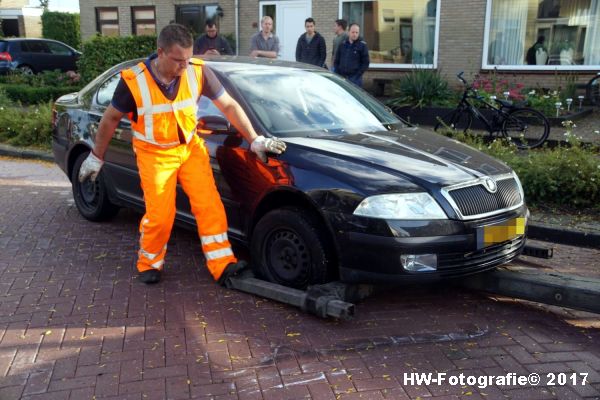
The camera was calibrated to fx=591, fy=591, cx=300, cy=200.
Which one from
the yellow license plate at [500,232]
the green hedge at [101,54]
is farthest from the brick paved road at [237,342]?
the green hedge at [101,54]

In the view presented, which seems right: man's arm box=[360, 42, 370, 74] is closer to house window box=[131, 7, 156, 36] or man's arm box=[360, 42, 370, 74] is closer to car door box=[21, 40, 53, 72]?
house window box=[131, 7, 156, 36]

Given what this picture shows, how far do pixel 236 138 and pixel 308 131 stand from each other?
0.54 meters

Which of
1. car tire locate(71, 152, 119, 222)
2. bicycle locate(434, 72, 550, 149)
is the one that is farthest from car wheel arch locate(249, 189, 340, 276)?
bicycle locate(434, 72, 550, 149)

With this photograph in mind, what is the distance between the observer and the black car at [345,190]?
11.9 feet

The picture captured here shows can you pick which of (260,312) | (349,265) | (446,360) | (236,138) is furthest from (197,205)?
(446,360)

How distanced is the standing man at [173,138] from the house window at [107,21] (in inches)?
699

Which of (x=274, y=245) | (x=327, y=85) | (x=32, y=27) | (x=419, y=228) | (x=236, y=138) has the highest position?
(x=32, y=27)

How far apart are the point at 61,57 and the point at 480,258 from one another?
21.1 metres

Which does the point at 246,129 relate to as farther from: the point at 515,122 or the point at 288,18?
the point at 288,18

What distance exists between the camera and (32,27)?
38344 millimetres

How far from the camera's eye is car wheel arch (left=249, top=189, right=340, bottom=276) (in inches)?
151

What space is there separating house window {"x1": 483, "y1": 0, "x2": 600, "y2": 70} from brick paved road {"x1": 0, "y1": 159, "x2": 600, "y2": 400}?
35.1ft

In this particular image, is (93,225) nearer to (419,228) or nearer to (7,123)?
(419,228)

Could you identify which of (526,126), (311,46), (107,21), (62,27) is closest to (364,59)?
(311,46)
